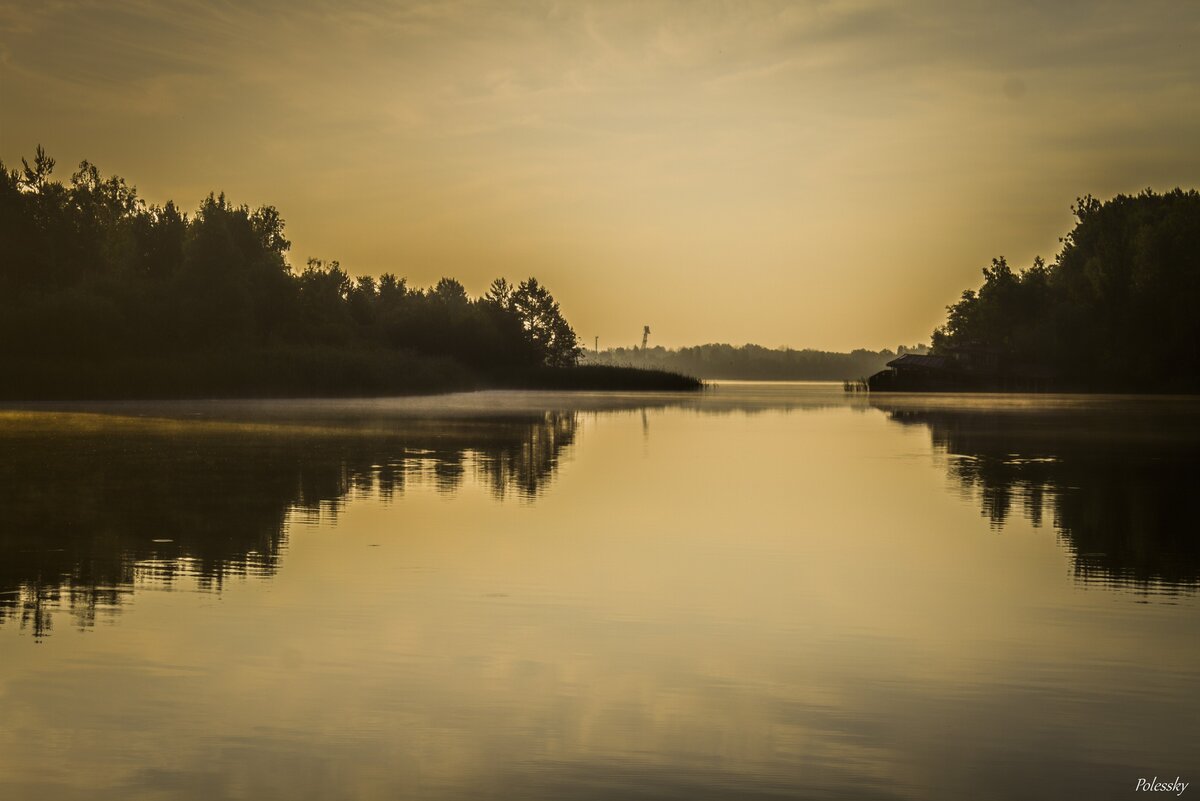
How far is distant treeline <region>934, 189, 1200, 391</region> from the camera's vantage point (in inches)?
5418

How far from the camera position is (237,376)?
9144cm

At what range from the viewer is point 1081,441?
1831 inches

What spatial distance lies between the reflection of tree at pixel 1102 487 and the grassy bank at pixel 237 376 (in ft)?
181

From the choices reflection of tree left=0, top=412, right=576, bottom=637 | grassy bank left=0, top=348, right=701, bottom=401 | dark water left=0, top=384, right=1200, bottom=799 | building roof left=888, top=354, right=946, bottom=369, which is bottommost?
dark water left=0, top=384, right=1200, bottom=799

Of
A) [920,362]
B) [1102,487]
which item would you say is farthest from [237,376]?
[920,362]

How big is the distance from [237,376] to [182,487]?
224ft

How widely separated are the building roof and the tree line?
50721mm

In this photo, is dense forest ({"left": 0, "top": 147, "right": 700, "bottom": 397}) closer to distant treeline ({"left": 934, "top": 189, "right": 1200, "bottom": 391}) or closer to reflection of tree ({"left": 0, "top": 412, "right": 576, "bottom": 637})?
reflection of tree ({"left": 0, "top": 412, "right": 576, "bottom": 637})

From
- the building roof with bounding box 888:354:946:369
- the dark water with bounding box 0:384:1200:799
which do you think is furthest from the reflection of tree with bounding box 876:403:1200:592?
the building roof with bounding box 888:354:946:369

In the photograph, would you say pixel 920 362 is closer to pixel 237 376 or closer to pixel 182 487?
pixel 237 376

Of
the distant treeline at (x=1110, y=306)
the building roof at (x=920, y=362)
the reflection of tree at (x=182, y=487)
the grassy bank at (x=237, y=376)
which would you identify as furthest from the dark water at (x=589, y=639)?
the building roof at (x=920, y=362)

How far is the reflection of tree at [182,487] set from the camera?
599 inches

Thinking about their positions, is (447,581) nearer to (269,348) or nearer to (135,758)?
(135,758)

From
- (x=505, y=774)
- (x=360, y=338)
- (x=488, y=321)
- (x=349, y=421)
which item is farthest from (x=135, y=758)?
Answer: (x=488, y=321)
